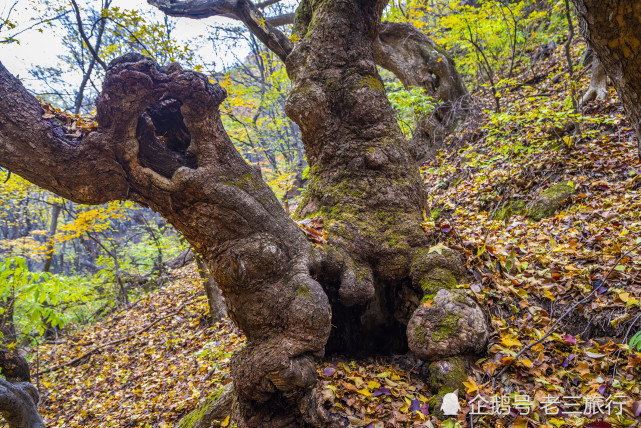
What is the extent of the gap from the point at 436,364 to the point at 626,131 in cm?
498

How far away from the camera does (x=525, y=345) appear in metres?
2.39

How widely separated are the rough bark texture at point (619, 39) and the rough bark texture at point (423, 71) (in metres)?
6.47

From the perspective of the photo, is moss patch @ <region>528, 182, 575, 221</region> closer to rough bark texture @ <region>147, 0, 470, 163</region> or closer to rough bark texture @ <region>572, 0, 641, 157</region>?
rough bark texture @ <region>572, 0, 641, 157</region>

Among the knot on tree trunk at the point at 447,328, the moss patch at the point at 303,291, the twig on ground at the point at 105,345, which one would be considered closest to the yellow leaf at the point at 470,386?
the knot on tree trunk at the point at 447,328

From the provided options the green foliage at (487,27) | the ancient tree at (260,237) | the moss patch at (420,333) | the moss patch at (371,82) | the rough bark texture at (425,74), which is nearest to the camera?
the ancient tree at (260,237)

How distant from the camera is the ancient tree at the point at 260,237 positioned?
1990 mm

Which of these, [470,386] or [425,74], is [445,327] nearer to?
[470,386]

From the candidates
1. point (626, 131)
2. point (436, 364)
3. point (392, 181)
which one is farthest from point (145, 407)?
point (626, 131)

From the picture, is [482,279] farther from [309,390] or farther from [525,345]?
[309,390]

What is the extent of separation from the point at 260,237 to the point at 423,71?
24.7 ft

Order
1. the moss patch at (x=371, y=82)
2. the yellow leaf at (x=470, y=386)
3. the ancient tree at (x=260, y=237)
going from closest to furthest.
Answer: the ancient tree at (x=260, y=237)
the yellow leaf at (x=470, y=386)
the moss patch at (x=371, y=82)

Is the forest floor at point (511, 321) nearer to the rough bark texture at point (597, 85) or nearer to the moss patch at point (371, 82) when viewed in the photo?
the rough bark texture at point (597, 85)

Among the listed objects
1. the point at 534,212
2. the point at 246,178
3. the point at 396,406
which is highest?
the point at 246,178

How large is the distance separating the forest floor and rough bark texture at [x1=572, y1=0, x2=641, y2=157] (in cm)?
133
